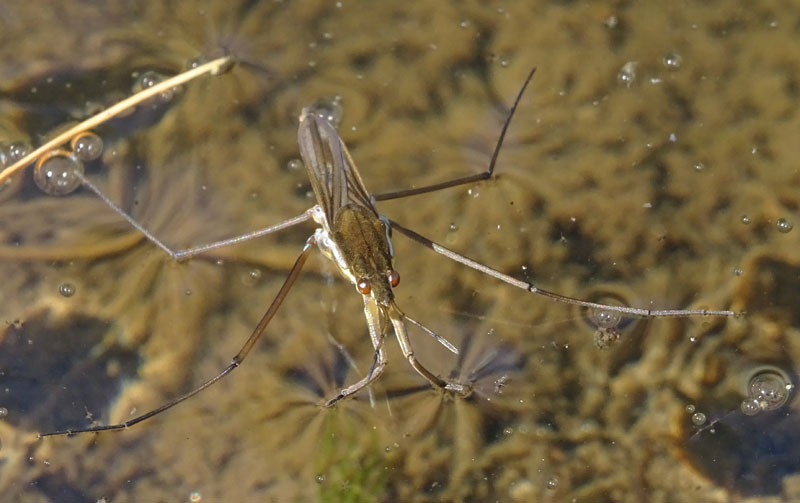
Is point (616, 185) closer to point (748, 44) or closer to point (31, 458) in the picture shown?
point (748, 44)

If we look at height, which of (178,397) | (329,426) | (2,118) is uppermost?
(2,118)

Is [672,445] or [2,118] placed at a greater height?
[2,118]

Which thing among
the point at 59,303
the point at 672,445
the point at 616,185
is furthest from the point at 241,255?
the point at 672,445

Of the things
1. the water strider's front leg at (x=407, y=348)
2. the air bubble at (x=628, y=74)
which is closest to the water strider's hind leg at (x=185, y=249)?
the water strider's front leg at (x=407, y=348)

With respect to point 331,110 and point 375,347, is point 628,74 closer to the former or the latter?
point 331,110

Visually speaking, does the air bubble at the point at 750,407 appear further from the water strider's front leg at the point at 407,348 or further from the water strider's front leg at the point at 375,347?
the water strider's front leg at the point at 375,347

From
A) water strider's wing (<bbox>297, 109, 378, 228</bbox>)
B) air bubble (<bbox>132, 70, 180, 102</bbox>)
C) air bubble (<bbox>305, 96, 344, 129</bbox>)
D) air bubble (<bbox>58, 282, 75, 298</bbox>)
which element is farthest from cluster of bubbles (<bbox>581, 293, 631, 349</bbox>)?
air bubble (<bbox>58, 282, 75, 298</bbox>)
